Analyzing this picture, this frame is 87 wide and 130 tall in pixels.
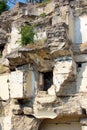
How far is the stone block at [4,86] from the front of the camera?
450 inches

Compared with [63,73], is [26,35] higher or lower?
higher

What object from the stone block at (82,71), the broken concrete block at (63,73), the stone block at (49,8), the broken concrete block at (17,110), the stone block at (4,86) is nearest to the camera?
the broken concrete block at (63,73)

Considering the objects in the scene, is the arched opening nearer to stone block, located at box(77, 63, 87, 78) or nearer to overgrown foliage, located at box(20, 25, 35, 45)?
stone block, located at box(77, 63, 87, 78)

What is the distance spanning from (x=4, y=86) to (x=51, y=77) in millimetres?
1833

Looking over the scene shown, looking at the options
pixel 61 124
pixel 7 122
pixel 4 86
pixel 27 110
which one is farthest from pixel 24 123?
pixel 4 86

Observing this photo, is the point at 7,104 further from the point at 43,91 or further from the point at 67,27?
the point at 67,27

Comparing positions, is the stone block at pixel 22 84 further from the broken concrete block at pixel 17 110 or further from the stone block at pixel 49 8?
the stone block at pixel 49 8

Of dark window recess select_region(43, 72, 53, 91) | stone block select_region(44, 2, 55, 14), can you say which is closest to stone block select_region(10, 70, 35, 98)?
dark window recess select_region(43, 72, 53, 91)

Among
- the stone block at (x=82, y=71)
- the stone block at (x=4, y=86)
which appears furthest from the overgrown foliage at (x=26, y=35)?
the stone block at (x=82, y=71)

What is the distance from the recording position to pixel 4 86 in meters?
11.6

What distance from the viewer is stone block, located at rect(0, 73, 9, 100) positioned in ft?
37.5

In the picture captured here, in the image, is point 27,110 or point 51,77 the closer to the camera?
point 27,110

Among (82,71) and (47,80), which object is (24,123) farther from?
(82,71)

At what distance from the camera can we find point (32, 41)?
11133mm
